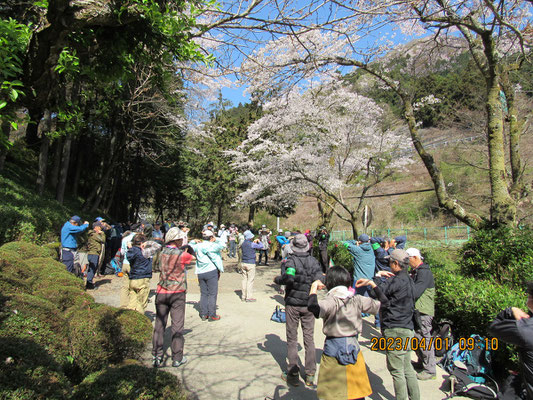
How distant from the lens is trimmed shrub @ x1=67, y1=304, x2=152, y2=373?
352 centimetres

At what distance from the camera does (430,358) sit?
4434 mm

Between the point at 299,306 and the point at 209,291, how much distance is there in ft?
9.27

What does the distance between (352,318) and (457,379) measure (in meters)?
2.18

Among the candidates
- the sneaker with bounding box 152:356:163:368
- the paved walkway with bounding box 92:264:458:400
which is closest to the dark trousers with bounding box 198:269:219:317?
the paved walkway with bounding box 92:264:458:400

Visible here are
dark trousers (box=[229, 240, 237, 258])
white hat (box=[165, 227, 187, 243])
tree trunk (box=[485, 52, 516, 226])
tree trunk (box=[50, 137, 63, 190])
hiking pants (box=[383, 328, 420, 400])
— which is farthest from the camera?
dark trousers (box=[229, 240, 237, 258])

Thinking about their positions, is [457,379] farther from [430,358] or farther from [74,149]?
[74,149]

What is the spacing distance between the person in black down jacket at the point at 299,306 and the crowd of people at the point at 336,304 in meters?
0.01

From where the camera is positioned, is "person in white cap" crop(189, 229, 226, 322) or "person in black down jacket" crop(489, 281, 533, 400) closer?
"person in black down jacket" crop(489, 281, 533, 400)

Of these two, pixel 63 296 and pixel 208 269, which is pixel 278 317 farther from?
pixel 63 296

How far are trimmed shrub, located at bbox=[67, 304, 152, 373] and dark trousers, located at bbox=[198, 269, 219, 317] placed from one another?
224cm

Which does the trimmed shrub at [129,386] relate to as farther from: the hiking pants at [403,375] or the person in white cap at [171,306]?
the hiking pants at [403,375]

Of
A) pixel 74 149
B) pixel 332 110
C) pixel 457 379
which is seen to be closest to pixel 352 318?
pixel 457 379

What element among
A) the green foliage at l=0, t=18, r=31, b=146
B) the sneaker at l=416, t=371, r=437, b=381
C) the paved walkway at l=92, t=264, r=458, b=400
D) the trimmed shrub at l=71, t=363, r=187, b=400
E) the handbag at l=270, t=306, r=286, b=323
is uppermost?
the green foliage at l=0, t=18, r=31, b=146

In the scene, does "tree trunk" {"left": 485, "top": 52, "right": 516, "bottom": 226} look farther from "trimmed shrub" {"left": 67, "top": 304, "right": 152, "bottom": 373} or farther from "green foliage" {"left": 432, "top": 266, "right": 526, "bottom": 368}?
"trimmed shrub" {"left": 67, "top": 304, "right": 152, "bottom": 373}
